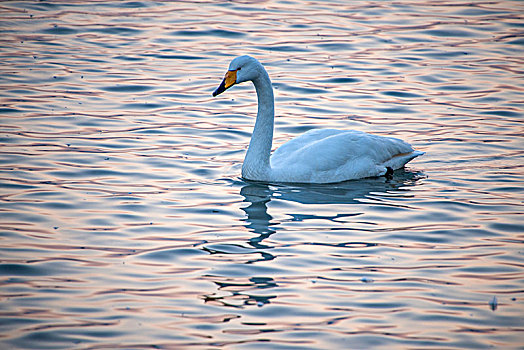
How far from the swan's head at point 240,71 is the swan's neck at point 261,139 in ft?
0.46

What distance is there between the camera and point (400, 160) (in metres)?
10.9

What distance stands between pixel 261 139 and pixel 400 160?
1.92 meters

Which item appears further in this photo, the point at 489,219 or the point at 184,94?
the point at 184,94

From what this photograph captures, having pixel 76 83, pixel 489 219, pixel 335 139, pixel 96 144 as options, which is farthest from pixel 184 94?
pixel 489 219

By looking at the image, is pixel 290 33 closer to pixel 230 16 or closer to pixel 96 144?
pixel 230 16

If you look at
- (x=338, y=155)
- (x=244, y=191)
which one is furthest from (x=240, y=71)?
(x=338, y=155)

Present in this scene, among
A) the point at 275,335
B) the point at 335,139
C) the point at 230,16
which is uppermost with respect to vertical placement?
the point at 230,16

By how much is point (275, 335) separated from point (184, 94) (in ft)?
26.7

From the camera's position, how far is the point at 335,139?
10375 mm

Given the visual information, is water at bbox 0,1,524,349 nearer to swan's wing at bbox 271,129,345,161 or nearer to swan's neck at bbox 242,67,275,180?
swan's neck at bbox 242,67,275,180

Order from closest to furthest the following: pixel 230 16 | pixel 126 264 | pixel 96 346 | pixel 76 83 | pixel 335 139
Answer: pixel 96 346 < pixel 126 264 < pixel 335 139 < pixel 76 83 < pixel 230 16

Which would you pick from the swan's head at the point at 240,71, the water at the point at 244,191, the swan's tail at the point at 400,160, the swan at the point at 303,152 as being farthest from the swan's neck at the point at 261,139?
the swan's tail at the point at 400,160

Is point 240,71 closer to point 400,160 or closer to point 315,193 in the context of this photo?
point 315,193

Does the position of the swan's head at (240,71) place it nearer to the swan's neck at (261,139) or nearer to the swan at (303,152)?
the swan at (303,152)
